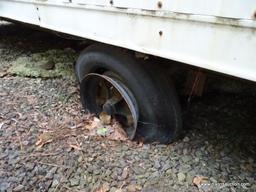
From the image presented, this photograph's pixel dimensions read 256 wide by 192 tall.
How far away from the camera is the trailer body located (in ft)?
4.65

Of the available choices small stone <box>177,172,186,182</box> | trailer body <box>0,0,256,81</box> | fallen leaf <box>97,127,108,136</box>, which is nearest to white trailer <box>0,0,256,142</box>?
trailer body <box>0,0,256,81</box>

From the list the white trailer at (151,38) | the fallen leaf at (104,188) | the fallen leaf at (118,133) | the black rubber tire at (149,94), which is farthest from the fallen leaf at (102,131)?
the fallen leaf at (104,188)

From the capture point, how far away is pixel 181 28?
5.38 ft

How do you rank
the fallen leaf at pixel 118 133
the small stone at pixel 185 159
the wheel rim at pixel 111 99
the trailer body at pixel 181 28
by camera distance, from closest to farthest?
the trailer body at pixel 181 28 → the small stone at pixel 185 159 → the wheel rim at pixel 111 99 → the fallen leaf at pixel 118 133

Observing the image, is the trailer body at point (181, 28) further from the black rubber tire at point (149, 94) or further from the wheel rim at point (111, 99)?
the wheel rim at point (111, 99)

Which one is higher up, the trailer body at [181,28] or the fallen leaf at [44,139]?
the trailer body at [181,28]

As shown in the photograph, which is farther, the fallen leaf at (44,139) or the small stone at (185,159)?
the fallen leaf at (44,139)

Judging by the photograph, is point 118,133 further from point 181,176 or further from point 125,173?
point 181,176

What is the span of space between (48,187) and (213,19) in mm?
1393

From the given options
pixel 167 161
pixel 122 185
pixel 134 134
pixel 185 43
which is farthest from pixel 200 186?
pixel 185 43

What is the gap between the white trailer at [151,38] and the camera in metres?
1.44

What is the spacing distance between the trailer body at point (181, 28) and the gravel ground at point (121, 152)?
0.77m

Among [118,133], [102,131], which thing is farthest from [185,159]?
[102,131]

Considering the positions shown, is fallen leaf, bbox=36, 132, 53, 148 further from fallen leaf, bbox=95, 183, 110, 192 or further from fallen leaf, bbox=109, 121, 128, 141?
fallen leaf, bbox=95, 183, 110, 192
